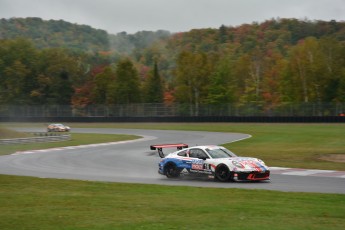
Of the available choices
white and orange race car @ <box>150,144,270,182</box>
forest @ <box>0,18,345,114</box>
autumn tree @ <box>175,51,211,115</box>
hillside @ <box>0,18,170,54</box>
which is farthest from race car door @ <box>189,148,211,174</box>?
hillside @ <box>0,18,170,54</box>

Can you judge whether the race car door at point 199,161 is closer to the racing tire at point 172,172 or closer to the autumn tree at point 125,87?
the racing tire at point 172,172

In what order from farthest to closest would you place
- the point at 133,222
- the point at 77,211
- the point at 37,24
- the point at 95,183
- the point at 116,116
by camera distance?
the point at 37,24 → the point at 116,116 → the point at 95,183 → the point at 77,211 → the point at 133,222

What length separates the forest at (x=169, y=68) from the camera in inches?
3831

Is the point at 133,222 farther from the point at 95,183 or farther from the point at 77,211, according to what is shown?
the point at 95,183

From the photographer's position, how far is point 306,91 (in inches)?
3834

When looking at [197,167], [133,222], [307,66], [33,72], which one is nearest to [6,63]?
[33,72]

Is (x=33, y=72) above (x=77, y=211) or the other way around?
above

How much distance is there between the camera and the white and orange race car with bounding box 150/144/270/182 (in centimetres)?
1828

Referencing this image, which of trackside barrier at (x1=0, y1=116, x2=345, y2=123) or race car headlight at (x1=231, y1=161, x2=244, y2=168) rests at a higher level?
trackside barrier at (x1=0, y1=116, x2=345, y2=123)

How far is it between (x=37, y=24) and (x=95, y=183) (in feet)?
424

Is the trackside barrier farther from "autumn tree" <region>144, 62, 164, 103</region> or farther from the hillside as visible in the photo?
the hillside

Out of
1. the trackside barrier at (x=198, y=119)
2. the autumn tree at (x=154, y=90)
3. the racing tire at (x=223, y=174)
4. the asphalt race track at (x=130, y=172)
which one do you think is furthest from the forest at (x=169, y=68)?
the racing tire at (x=223, y=174)

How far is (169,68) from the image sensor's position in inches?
5315

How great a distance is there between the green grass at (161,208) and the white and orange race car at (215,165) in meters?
2.66
